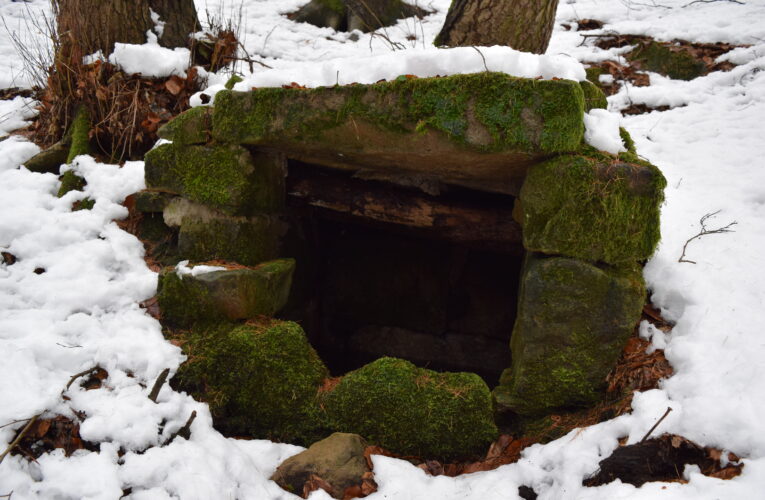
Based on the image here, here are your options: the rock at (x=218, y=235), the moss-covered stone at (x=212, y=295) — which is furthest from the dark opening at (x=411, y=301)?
the moss-covered stone at (x=212, y=295)

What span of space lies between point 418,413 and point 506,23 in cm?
308

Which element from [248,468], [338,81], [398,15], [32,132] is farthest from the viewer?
[398,15]

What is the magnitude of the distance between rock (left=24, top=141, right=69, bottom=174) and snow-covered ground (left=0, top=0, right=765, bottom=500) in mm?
139

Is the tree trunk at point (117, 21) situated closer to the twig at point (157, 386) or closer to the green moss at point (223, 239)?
the green moss at point (223, 239)

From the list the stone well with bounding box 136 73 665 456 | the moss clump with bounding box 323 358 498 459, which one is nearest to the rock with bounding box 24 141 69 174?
the stone well with bounding box 136 73 665 456

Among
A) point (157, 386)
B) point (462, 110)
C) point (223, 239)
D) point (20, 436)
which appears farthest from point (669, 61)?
Answer: point (20, 436)

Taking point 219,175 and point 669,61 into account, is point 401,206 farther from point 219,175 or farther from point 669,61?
point 669,61

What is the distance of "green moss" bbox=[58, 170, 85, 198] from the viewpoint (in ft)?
11.0

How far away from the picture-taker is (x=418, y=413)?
2428 mm

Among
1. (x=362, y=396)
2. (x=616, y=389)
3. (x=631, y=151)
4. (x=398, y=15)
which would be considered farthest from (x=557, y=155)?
(x=398, y=15)

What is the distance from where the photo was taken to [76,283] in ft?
9.00

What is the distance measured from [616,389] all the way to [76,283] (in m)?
3.16

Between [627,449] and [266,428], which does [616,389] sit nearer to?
[627,449]

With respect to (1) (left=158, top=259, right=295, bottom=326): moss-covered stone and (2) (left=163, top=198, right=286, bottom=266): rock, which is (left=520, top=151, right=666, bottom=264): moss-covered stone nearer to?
(1) (left=158, top=259, right=295, bottom=326): moss-covered stone
